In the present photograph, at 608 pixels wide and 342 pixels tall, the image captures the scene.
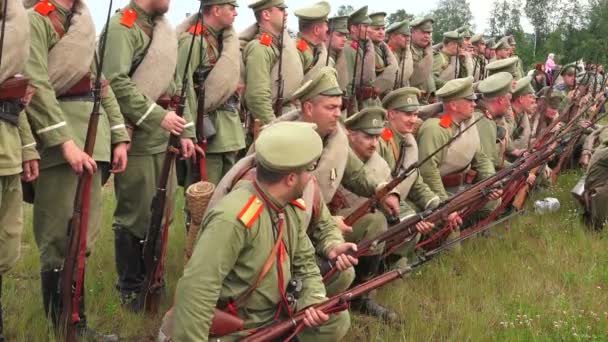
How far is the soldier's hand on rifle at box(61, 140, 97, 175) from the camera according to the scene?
367cm

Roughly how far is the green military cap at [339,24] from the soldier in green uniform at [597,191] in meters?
3.10

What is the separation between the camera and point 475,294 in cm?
538

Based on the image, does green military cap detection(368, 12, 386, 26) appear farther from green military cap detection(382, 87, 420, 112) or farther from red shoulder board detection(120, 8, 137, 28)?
red shoulder board detection(120, 8, 137, 28)

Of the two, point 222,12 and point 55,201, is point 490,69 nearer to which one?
point 222,12

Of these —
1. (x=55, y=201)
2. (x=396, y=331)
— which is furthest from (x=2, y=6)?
(x=396, y=331)

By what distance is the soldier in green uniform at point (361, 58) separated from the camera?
8281mm

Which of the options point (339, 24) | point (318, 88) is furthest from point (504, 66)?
point (318, 88)

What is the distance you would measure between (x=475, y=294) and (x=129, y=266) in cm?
261

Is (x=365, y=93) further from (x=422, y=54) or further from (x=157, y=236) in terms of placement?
(x=157, y=236)

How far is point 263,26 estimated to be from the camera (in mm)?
6121

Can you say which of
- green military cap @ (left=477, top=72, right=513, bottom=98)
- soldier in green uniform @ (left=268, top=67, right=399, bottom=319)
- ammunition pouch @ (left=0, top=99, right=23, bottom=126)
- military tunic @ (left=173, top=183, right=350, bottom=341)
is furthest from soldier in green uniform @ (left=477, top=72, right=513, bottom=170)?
ammunition pouch @ (left=0, top=99, right=23, bottom=126)

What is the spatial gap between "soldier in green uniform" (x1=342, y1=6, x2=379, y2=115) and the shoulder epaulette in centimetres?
488

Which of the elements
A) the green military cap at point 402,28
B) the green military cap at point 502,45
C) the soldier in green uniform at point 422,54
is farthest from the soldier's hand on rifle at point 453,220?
the green military cap at point 502,45

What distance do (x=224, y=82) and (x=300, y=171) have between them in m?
2.06
